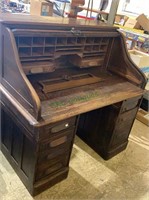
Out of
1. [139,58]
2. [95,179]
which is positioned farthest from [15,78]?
[139,58]

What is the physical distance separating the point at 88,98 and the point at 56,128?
12.4 inches

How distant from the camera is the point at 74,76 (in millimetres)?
1798

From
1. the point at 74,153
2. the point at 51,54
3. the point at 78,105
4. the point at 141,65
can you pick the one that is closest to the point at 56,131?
the point at 78,105

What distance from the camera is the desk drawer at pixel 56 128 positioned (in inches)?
53.6

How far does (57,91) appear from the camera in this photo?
154 cm

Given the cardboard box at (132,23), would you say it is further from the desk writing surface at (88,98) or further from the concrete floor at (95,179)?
the concrete floor at (95,179)

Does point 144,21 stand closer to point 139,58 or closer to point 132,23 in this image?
point 132,23

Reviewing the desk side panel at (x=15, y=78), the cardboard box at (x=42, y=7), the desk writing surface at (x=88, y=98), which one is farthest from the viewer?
the cardboard box at (x=42, y=7)

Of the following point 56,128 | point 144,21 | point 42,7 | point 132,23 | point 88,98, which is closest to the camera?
point 56,128

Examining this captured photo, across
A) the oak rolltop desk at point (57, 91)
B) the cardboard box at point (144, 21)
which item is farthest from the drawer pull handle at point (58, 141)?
the cardboard box at point (144, 21)

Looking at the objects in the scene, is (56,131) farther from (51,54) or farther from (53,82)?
(51,54)

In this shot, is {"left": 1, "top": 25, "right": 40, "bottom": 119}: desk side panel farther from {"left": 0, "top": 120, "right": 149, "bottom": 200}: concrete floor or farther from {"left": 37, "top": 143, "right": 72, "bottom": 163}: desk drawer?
{"left": 0, "top": 120, "right": 149, "bottom": 200}: concrete floor

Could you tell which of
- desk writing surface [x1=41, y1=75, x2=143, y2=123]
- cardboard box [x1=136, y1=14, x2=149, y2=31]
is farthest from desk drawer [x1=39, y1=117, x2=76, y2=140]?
cardboard box [x1=136, y1=14, x2=149, y2=31]

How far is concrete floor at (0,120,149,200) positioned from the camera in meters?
1.65
